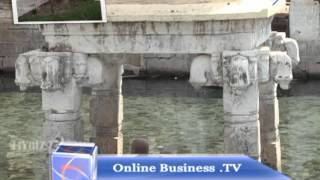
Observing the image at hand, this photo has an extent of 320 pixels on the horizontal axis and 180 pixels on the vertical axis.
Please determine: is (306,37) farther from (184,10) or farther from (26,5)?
(26,5)

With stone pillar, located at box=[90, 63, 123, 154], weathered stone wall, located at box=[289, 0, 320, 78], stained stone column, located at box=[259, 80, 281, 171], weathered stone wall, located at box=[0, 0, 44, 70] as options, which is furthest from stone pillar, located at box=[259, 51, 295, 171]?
weathered stone wall, located at box=[0, 0, 44, 70]

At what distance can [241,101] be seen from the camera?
10.7 m

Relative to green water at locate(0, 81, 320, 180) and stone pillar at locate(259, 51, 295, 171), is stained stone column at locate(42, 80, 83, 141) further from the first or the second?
stone pillar at locate(259, 51, 295, 171)

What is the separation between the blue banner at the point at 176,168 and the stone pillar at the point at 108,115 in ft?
12.8

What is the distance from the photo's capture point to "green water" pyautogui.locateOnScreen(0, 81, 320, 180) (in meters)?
16.6

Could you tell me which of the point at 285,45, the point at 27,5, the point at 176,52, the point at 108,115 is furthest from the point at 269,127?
the point at 27,5

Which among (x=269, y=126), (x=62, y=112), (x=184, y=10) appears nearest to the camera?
(x=184, y=10)

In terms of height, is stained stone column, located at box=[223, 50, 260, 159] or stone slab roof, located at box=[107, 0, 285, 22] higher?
stone slab roof, located at box=[107, 0, 285, 22]

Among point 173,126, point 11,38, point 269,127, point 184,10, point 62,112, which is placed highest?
point 184,10

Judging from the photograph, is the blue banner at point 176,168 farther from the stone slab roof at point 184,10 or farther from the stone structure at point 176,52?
the stone slab roof at point 184,10

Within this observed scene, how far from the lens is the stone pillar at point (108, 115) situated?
1392cm

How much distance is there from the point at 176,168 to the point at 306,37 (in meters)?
22.8

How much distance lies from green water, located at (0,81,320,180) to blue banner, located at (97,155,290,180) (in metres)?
4.14

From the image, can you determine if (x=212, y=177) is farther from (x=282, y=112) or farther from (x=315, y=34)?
(x=315, y=34)
